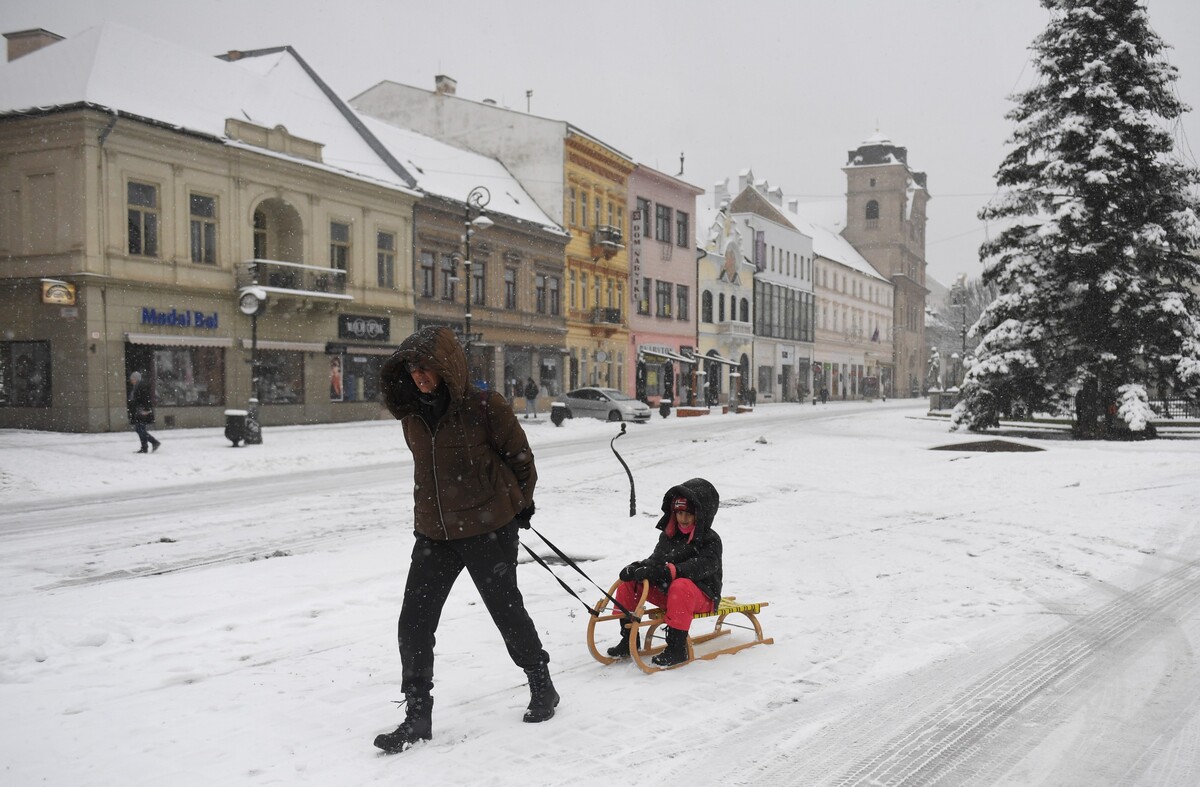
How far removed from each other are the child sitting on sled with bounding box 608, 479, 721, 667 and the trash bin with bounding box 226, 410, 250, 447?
1655 cm

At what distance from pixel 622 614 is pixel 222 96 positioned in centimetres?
2633

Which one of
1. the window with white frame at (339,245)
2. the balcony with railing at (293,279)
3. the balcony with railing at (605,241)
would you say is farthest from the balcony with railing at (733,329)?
the balcony with railing at (293,279)

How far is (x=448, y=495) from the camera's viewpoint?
4102 mm

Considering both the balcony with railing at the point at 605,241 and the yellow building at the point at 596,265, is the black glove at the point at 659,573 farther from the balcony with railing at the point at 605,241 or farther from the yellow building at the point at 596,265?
the balcony with railing at the point at 605,241

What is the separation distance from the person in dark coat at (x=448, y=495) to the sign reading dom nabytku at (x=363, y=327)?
85.0ft

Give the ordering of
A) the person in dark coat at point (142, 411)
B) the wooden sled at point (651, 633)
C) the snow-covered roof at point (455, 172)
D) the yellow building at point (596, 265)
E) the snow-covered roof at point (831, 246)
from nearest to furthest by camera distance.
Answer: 1. the wooden sled at point (651, 633)
2. the person in dark coat at point (142, 411)
3. the snow-covered roof at point (455, 172)
4. the yellow building at point (596, 265)
5. the snow-covered roof at point (831, 246)

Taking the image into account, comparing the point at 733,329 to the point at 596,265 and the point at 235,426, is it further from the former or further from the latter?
the point at 235,426

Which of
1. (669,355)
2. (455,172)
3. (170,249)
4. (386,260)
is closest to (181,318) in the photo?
(170,249)

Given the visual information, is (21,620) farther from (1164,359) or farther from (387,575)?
(1164,359)

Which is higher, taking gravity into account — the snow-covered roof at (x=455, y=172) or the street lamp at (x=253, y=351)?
the snow-covered roof at (x=455, y=172)

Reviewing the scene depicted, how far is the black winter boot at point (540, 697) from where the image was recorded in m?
4.32

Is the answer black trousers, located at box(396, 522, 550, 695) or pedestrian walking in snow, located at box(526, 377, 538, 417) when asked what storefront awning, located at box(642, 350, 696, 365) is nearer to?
pedestrian walking in snow, located at box(526, 377, 538, 417)

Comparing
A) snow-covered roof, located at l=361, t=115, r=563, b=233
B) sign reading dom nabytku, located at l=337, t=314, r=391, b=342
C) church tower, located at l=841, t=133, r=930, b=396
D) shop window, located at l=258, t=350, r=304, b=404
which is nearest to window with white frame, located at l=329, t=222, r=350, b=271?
sign reading dom nabytku, located at l=337, t=314, r=391, b=342

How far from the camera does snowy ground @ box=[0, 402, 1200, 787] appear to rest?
3.95 meters
